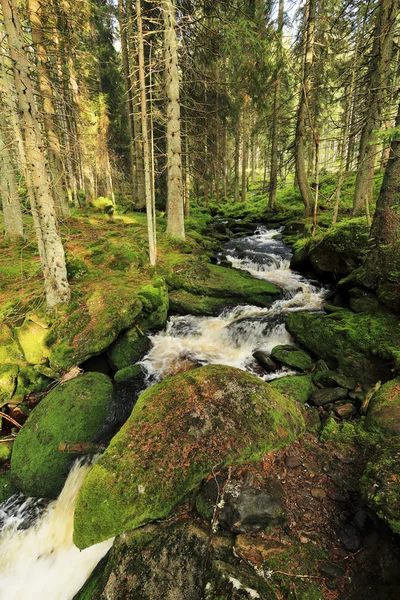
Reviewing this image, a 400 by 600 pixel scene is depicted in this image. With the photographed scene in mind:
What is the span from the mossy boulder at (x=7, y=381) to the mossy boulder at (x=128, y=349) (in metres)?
1.99

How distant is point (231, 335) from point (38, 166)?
6163mm

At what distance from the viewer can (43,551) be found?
12.5ft

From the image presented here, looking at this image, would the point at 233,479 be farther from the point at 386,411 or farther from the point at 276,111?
the point at 276,111

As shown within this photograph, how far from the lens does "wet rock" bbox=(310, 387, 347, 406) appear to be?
485 centimetres

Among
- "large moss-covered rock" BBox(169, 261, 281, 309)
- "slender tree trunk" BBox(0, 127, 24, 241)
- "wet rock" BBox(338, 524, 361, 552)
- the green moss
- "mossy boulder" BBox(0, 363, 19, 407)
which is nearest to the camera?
"wet rock" BBox(338, 524, 361, 552)

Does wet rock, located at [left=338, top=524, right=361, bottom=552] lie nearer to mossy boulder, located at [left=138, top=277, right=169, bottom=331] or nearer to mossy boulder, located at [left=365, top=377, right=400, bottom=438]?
mossy boulder, located at [left=365, top=377, right=400, bottom=438]

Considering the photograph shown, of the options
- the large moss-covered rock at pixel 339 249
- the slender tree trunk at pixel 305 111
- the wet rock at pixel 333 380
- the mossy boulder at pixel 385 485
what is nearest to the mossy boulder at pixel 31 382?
the wet rock at pixel 333 380

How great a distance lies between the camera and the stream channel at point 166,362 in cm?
354

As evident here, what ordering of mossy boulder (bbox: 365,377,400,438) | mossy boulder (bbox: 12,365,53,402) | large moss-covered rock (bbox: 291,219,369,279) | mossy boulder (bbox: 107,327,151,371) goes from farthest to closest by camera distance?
large moss-covered rock (bbox: 291,219,369,279) → mossy boulder (bbox: 107,327,151,371) → mossy boulder (bbox: 12,365,53,402) → mossy boulder (bbox: 365,377,400,438)

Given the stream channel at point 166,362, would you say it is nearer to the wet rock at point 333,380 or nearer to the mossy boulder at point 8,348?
the wet rock at point 333,380

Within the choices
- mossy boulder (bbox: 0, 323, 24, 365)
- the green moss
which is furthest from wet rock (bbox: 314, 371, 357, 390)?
mossy boulder (bbox: 0, 323, 24, 365)

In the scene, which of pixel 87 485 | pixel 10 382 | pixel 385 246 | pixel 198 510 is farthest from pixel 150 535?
pixel 385 246

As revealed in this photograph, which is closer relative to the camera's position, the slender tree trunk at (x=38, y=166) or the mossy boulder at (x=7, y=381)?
Result: the slender tree trunk at (x=38, y=166)

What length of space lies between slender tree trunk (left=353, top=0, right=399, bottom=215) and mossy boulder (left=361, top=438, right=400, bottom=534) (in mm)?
4078
